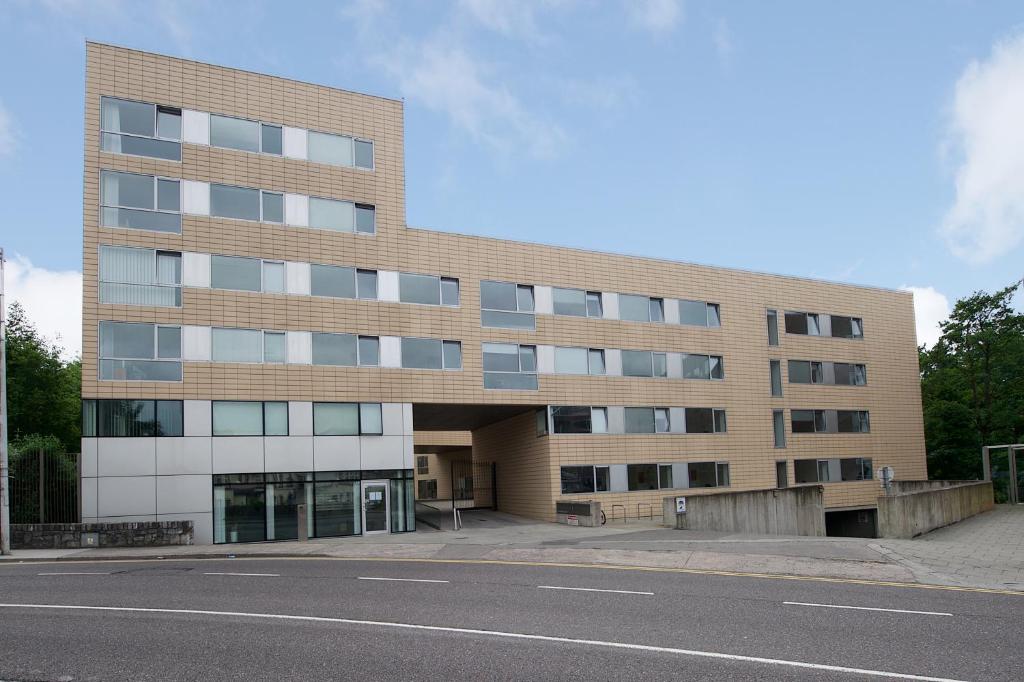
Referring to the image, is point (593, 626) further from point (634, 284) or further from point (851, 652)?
point (634, 284)

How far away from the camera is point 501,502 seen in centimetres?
3881

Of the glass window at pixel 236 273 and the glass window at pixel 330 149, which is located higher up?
the glass window at pixel 330 149

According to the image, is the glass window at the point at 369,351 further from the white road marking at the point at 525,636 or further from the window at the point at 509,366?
the white road marking at the point at 525,636

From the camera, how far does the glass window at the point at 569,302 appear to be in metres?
34.4

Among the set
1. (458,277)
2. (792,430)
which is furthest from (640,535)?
(792,430)

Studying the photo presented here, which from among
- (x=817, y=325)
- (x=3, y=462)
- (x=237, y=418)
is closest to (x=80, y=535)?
(x=3, y=462)

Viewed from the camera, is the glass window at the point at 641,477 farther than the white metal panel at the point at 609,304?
No

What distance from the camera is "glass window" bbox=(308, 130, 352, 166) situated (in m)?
30.8

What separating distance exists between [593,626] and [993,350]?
1900 inches

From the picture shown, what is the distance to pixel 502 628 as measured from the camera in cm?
1064

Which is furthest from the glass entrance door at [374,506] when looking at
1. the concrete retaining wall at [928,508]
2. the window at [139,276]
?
the concrete retaining wall at [928,508]

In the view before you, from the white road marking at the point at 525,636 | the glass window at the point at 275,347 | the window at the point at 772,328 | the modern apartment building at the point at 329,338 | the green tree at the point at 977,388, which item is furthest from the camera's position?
the green tree at the point at 977,388

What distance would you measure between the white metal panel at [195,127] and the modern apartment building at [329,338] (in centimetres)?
5

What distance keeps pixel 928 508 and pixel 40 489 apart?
91.9 feet
